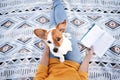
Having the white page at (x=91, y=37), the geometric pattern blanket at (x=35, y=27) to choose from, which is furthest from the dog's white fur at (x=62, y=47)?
the geometric pattern blanket at (x=35, y=27)

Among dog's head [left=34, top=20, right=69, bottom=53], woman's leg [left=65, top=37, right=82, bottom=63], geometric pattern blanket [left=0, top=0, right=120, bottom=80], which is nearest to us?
dog's head [left=34, top=20, right=69, bottom=53]

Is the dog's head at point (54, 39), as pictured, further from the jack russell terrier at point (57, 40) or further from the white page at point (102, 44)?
the white page at point (102, 44)

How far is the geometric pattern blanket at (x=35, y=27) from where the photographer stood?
128 cm

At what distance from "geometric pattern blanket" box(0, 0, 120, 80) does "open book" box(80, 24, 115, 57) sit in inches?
4.1

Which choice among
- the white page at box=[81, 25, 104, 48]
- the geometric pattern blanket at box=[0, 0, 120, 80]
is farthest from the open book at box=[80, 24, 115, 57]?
the geometric pattern blanket at box=[0, 0, 120, 80]

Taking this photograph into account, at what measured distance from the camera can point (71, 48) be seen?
3.64ft

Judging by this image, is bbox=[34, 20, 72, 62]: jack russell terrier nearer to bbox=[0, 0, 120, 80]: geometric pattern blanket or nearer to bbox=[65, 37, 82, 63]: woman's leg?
bbox=[65, 37, 82, 63]: woman's leg

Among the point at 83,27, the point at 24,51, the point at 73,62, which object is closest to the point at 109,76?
the point at 73,62

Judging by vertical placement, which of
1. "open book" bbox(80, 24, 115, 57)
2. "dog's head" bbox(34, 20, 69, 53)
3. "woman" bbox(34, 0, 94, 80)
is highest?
"dog's head" bbox(34, 20, 69, 53)

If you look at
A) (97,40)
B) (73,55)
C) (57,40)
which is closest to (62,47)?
(57,40)

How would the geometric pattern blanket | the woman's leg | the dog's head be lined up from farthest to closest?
the geometric pattern blanket
the woman's leg
the dog's head

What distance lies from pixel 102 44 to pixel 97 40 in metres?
0.03

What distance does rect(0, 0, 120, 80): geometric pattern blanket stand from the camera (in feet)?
4.20

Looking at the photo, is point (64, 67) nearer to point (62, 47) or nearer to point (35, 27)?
point (62, 47)
